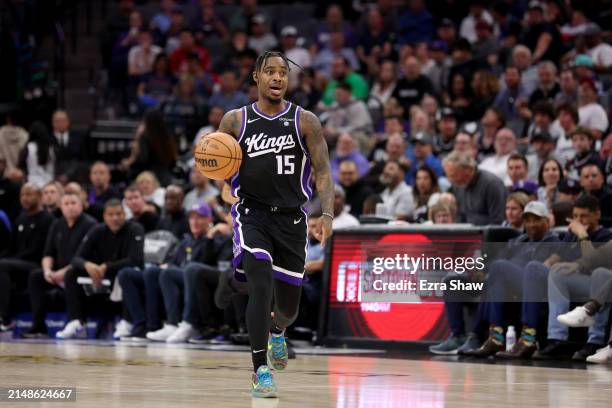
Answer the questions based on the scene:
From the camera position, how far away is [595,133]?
1485cm

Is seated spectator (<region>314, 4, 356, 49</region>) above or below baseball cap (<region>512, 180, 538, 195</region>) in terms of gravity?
above

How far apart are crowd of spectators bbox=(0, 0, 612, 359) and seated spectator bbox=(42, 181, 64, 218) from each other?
0.10ft

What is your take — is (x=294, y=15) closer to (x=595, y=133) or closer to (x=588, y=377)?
(x=595, y=133)

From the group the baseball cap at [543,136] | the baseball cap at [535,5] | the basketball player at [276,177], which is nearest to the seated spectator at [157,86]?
the baseball cap at [535,5]

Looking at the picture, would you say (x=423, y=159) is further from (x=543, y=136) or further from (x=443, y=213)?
(x=443, y=213)

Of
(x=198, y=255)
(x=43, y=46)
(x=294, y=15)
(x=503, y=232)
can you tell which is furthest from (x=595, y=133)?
(x=43, y=46)

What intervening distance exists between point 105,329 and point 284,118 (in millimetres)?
7930

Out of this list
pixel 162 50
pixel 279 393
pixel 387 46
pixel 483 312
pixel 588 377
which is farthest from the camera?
pixel 162 50

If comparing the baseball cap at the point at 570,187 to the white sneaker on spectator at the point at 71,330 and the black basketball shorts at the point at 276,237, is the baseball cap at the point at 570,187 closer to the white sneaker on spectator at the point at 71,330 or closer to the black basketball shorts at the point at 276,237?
the black basketball shorts at the point at 276,237

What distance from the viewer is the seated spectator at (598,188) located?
41.4ft

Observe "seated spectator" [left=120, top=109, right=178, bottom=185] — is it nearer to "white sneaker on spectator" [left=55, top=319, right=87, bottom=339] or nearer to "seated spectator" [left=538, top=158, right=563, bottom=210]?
"white sneaker on spectator" [left=55, top=319, right=87, bottom=339]

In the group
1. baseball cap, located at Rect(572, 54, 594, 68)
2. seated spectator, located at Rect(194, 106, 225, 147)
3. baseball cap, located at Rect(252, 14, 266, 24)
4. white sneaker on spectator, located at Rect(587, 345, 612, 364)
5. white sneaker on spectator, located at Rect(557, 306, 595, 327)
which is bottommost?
white sneaker on spectator, located at Rect(587, 345, 612, 364)

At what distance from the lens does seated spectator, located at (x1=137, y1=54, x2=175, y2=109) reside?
2081 cm

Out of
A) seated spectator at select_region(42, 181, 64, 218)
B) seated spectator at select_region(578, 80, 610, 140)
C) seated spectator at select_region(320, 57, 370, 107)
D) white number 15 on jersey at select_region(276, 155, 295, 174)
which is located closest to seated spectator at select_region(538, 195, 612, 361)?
white number 15 on jersey at select_region(276, 155, 295, 174)
